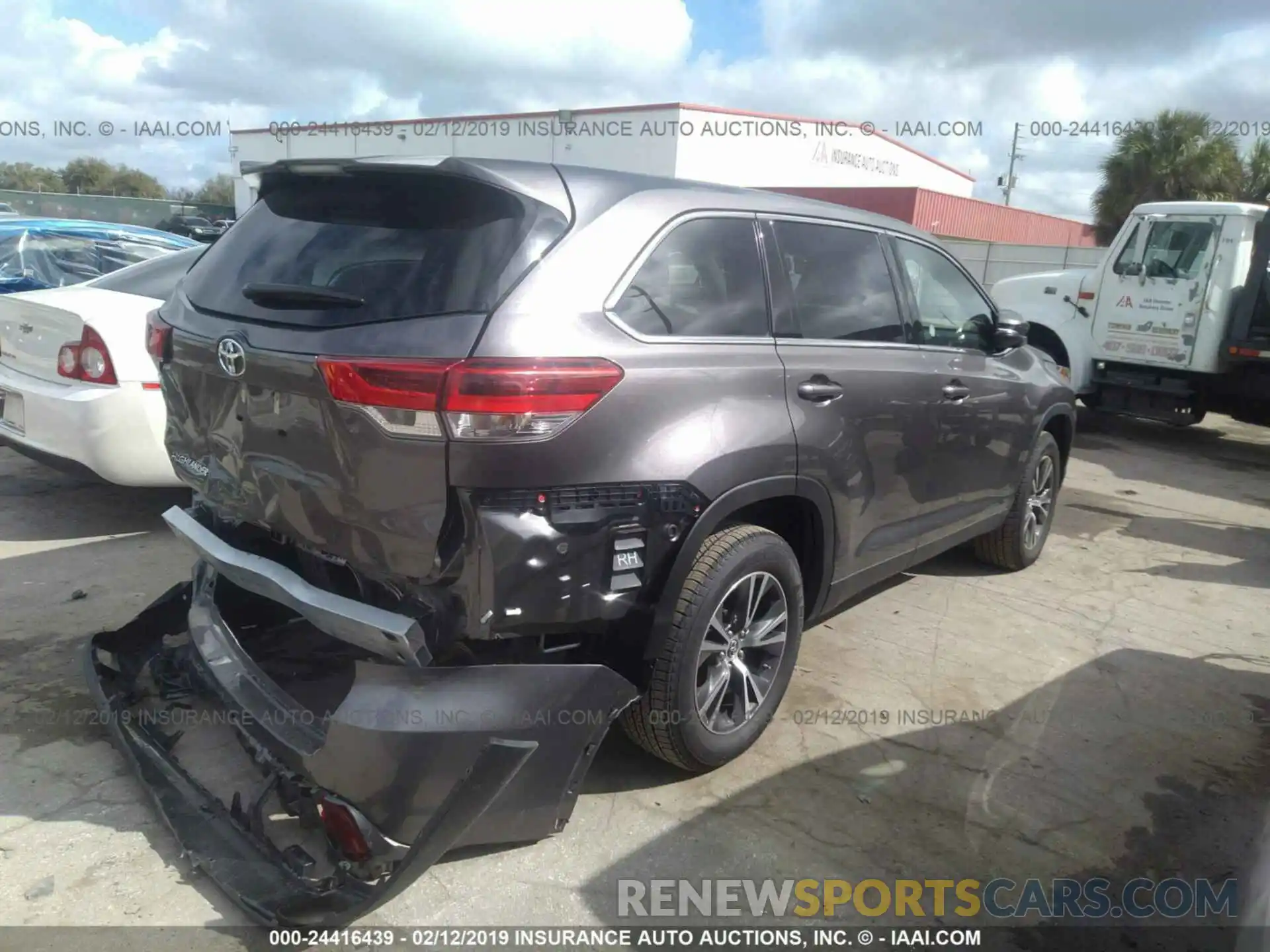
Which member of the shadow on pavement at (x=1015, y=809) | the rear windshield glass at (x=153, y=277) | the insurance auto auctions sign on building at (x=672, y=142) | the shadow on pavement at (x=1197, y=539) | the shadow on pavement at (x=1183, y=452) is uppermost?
the insurance auto auctions sign on building at (x=672, y=142)

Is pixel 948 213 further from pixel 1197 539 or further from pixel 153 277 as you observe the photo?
pixel 153 277

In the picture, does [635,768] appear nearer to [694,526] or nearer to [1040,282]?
[694,526]

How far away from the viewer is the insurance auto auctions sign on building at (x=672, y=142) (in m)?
28.0

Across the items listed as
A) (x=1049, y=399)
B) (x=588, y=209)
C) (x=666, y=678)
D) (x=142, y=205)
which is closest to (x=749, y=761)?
(x=666, y=678)

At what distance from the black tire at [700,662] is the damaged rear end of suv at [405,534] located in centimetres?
14

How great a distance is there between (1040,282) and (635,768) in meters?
8.76

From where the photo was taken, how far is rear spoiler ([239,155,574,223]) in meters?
2.56

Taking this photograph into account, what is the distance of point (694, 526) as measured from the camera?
278cm

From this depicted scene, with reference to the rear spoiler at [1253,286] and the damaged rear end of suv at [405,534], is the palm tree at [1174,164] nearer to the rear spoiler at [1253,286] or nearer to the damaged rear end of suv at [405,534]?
the rear spoiler at [1253,286]

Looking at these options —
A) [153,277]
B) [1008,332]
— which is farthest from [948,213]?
[153,277]

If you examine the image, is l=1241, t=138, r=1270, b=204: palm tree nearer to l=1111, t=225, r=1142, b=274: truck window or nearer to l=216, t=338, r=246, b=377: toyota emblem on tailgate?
l=1111, t=225, r=1142, b=274: truck window

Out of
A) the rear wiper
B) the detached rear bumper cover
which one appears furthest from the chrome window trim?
the detached rear bumper cover

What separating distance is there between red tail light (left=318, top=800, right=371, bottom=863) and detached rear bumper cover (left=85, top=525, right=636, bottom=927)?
0.04 metres

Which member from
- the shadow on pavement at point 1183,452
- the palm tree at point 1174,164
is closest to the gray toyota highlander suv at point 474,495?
the shadow on pavement at point 1183,452
